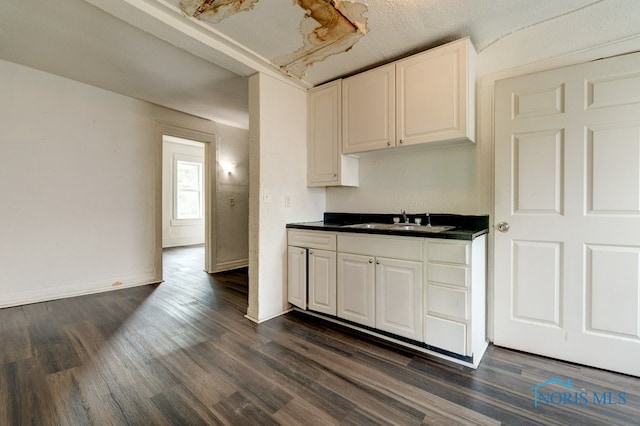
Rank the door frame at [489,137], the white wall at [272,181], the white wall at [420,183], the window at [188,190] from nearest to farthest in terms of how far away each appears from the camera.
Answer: the door frame at [489,137] → the white wall at [420,183] → the white wall at [272,181] → the window at [188,190]

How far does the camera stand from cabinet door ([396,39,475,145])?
1.99 metres

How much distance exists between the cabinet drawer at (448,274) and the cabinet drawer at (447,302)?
52mm

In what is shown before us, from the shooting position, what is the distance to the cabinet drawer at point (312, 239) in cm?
243

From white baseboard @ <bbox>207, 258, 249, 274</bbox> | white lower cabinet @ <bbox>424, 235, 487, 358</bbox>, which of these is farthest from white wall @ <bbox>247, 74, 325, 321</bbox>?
white baseboard @ <bbox>207, 258, 249, 274</bbox>

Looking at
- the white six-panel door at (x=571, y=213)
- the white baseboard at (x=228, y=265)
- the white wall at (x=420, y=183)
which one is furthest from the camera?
the white baseboard at (x=228, y=265)

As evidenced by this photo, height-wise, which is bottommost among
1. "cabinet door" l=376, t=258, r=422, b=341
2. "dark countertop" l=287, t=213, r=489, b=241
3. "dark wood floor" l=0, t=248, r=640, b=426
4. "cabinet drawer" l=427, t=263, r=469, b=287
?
"dark wood floor" l=0, t=248, r=640, b=426

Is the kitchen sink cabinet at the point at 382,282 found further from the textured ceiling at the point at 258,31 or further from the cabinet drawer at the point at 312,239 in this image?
the textured ceiling at the point at 258,31

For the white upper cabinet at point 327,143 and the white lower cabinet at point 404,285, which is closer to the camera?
the white lower cabinet at point 404,285

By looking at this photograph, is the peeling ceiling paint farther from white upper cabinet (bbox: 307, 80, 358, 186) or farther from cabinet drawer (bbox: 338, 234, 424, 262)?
cabinet drawer (bbox: 338, 234, 424, 262)

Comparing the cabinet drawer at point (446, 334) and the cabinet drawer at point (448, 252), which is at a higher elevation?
the cabinet drawer at point (448, 252)

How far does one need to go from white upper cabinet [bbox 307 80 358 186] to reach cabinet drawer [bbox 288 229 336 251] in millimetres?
562

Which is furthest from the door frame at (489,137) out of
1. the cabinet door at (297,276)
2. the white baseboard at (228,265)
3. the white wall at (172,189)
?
the white wall at (172,189)

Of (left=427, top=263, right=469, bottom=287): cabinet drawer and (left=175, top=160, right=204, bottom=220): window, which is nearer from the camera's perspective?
(left=427, top=263, right=469, bottom=287): cabinet drawer

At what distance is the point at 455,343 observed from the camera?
1809 millimetres
